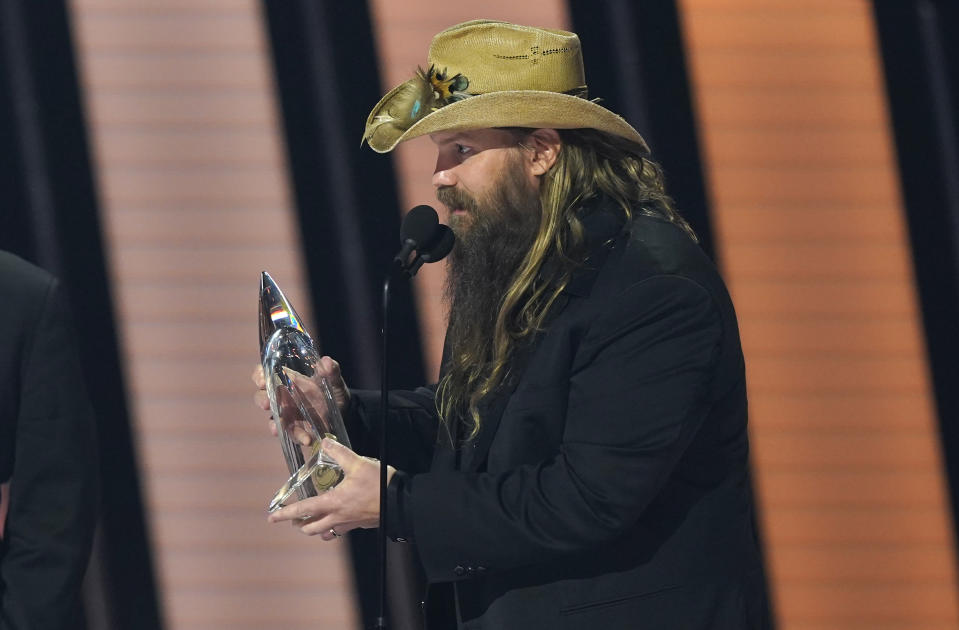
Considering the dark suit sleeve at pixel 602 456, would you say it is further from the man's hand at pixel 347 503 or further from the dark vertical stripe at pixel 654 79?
the dark vertical stripe at pixel 654 79

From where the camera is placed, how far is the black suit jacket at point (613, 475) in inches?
83.7

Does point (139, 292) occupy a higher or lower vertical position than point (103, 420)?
higher

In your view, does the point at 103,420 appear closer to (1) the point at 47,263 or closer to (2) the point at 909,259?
(1) the point at 47,263

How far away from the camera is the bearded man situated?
7.02 feet

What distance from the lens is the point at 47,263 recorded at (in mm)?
4062

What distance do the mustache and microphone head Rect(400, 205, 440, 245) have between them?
14 cm

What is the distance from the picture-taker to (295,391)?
→ 236cm

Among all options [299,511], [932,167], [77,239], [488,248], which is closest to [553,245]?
[488,248]

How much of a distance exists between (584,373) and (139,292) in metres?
2.25

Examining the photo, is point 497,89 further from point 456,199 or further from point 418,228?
point 418,228

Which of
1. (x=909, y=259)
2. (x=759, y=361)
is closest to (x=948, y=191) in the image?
(x=909, y=259)

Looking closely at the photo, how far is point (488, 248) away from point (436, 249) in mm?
151

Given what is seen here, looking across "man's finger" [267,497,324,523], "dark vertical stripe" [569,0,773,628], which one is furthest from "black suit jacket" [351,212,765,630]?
"dark vertical stripe" [569,0,773,628]

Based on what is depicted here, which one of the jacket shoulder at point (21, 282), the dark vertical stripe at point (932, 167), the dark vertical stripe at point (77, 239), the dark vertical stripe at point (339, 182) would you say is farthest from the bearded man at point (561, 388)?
the dark vertical stripe at point (932, 167)
